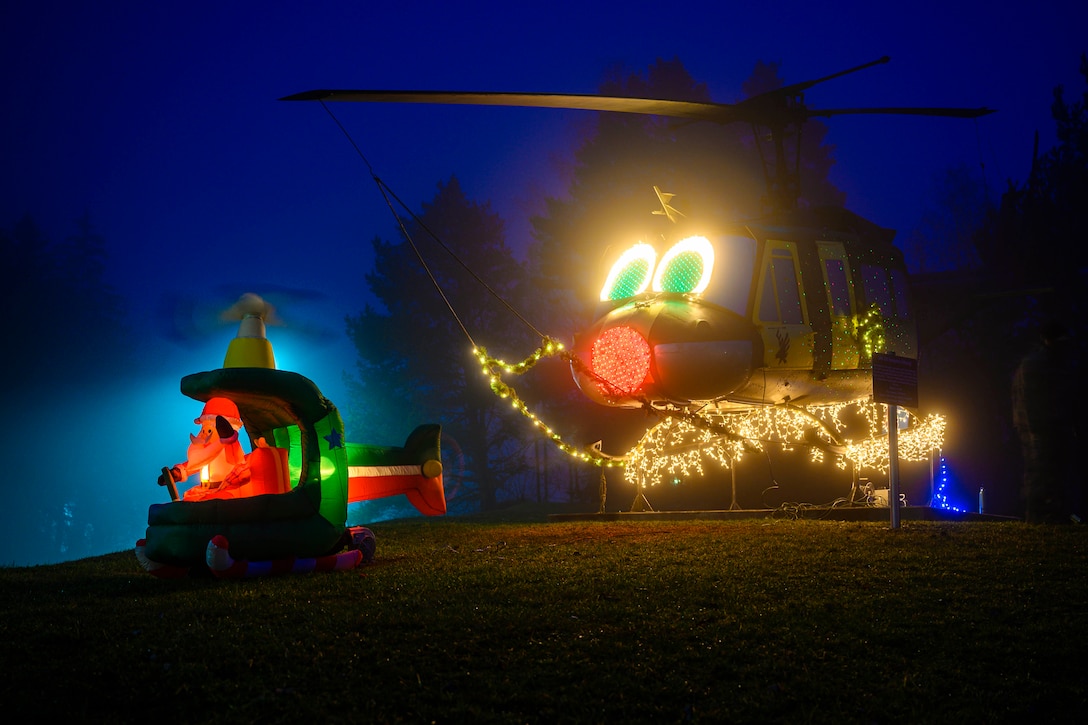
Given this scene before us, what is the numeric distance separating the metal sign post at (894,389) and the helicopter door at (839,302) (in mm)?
869

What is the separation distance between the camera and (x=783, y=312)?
10914mm

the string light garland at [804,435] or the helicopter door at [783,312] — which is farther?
the string light garland at [804,435]

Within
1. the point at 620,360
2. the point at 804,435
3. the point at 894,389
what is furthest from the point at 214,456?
the point at 804,435

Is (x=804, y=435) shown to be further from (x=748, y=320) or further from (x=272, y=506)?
(x=272, y=506)

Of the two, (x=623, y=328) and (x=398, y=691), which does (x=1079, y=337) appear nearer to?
(x=623, y=328)

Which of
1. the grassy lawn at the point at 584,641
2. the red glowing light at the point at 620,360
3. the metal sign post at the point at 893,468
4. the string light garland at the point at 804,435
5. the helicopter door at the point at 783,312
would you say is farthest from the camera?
the string light garland at the point at 804,435

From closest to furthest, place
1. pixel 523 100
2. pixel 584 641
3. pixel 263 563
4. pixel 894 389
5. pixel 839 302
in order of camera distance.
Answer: pixel 584 641 → pixel 263 563 → pixel 523 100 → pixel 894 389 → pixel 839 302

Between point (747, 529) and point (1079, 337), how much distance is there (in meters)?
15.7

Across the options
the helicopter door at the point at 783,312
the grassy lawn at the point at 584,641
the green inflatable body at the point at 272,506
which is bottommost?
the grassy lawn at the point at 584,641

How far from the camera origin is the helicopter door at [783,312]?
10.8 meters

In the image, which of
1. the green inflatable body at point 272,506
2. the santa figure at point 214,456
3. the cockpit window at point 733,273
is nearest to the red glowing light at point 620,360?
the cockpit window at point 733,273

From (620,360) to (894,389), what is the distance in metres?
3.14

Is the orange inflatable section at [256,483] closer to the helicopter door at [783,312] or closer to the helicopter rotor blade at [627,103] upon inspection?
the helicopter rotor blade at [627,103]

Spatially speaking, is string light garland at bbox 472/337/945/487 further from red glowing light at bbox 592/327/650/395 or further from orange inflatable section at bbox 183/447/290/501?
orange inflatable section at bbox 183/447/290/501
